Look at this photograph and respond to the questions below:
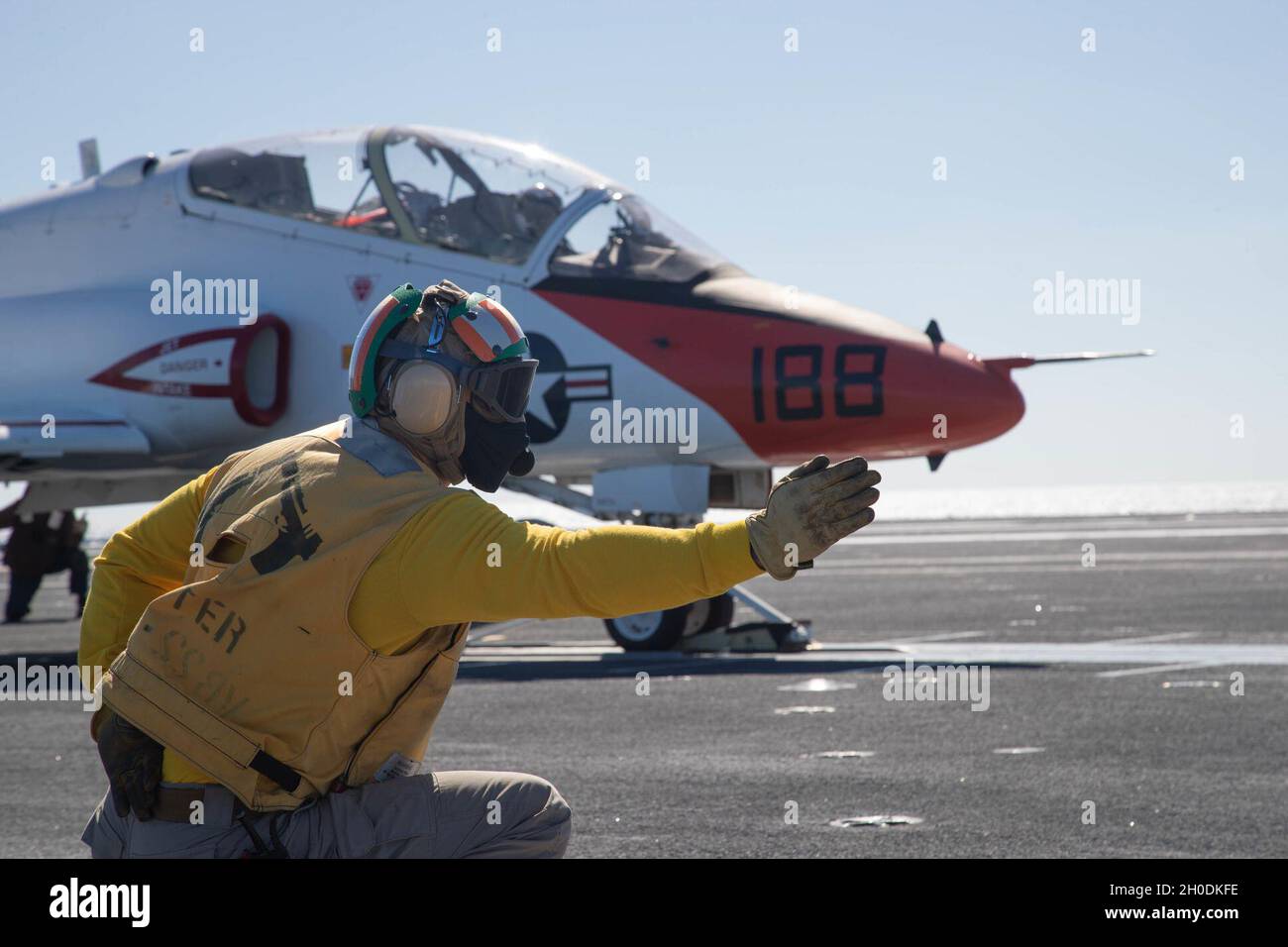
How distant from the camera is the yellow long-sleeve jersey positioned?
2.98 meters

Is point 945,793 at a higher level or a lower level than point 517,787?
lower

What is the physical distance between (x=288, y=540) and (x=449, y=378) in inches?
20.6

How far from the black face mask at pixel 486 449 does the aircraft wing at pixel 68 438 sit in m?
11.6

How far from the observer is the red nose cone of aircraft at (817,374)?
11742mm

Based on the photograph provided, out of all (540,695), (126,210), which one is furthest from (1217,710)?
(126,210)

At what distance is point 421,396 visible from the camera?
3459 millimetres

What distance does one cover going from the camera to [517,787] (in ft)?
11.3

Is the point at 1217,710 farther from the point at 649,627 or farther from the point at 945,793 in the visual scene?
the point at 649,627

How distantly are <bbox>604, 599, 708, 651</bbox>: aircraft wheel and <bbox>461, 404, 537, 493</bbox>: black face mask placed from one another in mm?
9630

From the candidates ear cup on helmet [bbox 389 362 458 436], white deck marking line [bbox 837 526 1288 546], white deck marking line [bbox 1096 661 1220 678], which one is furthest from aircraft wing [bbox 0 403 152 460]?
white deck marking line [bbox 837 526 1288 546]
